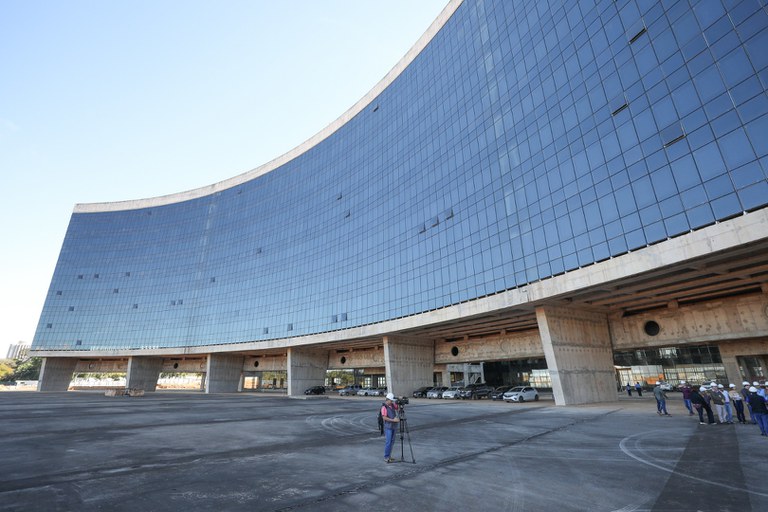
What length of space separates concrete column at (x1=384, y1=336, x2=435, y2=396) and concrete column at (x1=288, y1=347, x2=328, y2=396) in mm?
20080

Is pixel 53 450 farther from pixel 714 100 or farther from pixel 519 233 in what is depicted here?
pixel 714 100

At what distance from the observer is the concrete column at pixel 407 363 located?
166ft

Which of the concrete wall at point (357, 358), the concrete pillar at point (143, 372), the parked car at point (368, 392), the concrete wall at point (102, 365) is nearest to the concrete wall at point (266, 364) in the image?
the concrete wall at point (357, 358)

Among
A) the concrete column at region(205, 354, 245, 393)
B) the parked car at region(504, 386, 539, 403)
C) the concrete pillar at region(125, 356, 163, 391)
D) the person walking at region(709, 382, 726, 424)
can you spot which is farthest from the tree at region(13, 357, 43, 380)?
the person walking at region(709, 382, 726, 424)

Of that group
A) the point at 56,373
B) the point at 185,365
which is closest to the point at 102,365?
the point at 56,373

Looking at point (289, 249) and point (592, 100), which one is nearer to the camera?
point (592, 100)

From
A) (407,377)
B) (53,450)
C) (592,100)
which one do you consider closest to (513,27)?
(592,100)

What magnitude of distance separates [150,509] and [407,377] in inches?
1900

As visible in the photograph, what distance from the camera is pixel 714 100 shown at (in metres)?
22.5

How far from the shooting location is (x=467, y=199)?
41.8 metres

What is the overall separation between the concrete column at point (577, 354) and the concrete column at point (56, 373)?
100.0 m

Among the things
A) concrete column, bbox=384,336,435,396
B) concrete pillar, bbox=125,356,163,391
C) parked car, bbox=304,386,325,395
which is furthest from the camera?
concrete pillar, bbox=125,356,163,391

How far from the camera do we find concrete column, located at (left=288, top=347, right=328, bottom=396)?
64.3m

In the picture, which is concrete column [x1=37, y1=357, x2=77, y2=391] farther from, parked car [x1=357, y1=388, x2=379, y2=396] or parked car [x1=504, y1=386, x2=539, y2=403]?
parked car [x1=504, y1=386, x2=539, y2=403]
